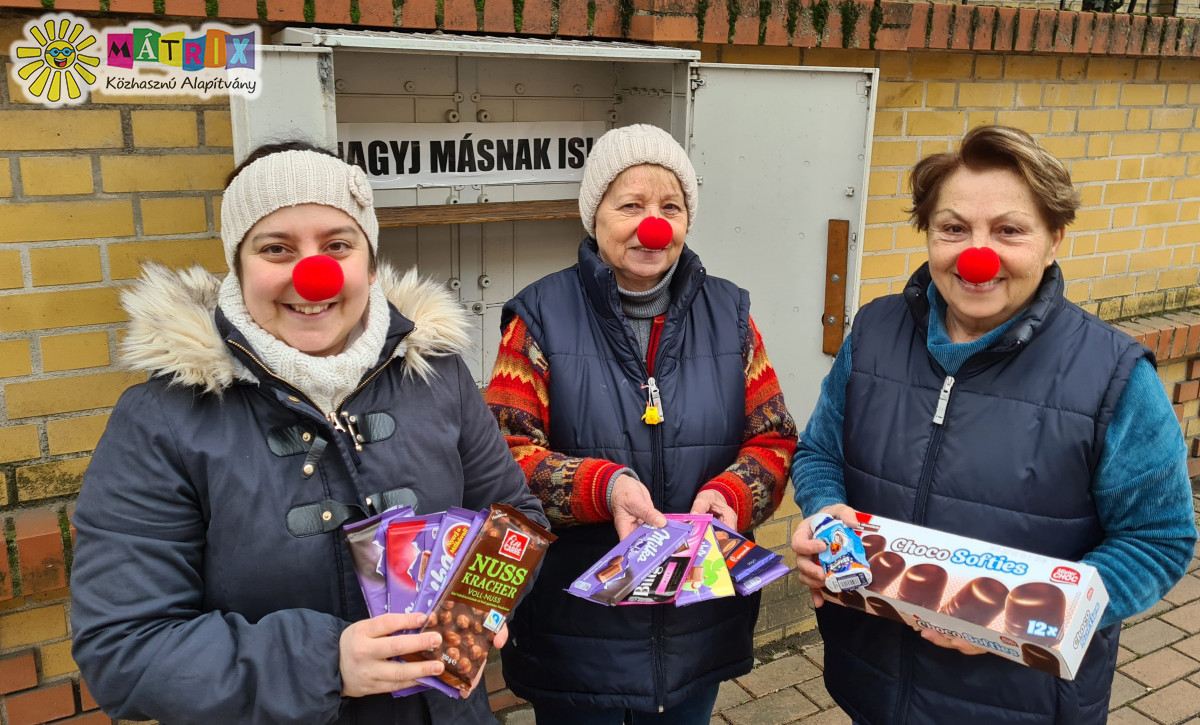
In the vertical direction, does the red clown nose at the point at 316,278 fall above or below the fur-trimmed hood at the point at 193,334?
above

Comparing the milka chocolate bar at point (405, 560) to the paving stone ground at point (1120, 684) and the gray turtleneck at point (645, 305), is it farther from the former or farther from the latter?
the paving stone ground at point (1120, 684)

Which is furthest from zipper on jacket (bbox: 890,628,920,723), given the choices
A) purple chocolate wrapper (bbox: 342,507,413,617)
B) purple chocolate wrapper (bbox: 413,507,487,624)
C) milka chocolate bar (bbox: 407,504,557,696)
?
purple chocolate wrapper (bbox: 342,507,413,617)

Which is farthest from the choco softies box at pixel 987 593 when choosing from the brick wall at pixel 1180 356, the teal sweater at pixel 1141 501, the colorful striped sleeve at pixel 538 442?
the brick wall at pixel 1180 356

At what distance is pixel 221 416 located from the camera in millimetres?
1585

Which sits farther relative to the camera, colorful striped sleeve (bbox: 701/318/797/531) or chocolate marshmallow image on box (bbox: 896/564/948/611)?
colorful striped sleeve (bbox: 701/318/797/531)

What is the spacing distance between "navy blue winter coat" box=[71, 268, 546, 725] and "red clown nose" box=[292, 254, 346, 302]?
14cm

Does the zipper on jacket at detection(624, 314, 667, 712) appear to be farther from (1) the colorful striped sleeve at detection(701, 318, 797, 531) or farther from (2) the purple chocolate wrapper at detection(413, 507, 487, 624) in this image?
(2) the purple chocolate wrapper at detection(413, 507, 487, 624)

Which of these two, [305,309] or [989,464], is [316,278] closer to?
[305,309]

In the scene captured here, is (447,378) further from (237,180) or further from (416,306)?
(237,180)

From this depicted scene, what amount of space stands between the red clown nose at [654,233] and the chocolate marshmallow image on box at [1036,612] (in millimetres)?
1010

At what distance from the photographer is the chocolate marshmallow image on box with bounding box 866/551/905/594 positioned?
1819mm

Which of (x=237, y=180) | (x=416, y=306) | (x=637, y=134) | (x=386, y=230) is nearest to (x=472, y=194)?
(x=386, y=230)

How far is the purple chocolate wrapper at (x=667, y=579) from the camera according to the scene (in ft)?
6.38

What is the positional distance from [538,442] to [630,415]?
22 cm
